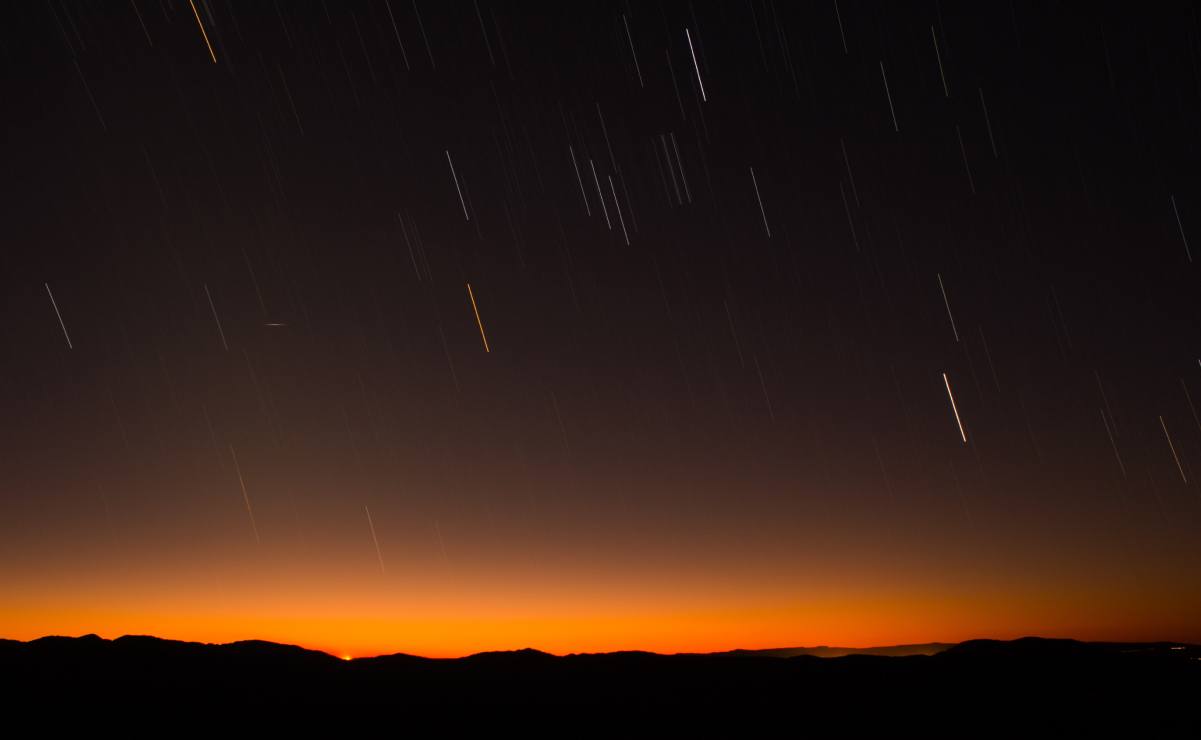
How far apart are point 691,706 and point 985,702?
11.5 meters

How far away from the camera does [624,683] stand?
39.2 metres

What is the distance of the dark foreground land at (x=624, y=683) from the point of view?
29328mm

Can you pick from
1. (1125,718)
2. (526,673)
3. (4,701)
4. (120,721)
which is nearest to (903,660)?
(1125,718)

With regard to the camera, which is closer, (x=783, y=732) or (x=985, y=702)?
(x=783, y=732)

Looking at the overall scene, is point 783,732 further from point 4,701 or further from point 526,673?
point 4,701

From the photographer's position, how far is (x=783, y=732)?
969 inches

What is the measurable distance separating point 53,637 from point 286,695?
28872 millimetres

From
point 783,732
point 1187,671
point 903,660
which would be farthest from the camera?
point 903,660

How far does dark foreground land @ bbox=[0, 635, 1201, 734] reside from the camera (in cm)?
2933

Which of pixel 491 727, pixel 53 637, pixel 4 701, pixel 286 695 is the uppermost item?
pixel 53 637

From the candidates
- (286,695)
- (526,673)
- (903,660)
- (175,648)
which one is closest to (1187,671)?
(903,660)

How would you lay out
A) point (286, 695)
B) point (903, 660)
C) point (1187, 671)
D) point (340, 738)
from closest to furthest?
1. point (340, 738)
2. point (286, 695)
3. point (1187, 671)
4. point (903, 660)

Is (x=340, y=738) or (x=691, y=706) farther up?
(x=340, y=738)

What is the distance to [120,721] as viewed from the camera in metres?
28.3
